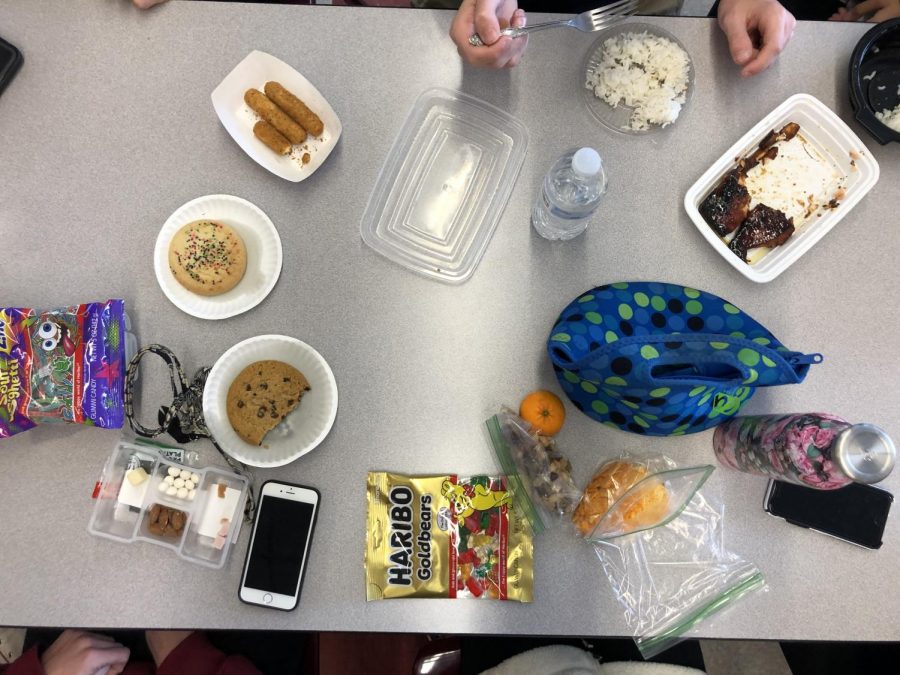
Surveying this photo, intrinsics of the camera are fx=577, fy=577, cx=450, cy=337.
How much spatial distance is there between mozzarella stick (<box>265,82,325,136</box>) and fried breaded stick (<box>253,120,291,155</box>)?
4cm

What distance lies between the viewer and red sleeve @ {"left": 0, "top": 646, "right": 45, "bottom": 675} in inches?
50.4

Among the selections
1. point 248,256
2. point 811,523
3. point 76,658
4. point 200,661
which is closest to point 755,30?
point 811,523

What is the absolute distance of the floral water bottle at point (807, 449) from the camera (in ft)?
2.73

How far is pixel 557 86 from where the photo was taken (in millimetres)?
1109

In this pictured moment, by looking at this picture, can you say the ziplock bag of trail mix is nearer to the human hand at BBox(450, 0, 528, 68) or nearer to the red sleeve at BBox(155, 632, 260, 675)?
the red sleeve at BBox(155, 632, 260, 675)

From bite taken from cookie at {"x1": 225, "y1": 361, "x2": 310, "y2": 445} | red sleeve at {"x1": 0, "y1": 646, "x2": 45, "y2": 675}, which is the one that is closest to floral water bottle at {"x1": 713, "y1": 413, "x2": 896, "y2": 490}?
bite taken from cookie at {"x1": 225, "y1": 361, "x2": 310, "y2": 445}

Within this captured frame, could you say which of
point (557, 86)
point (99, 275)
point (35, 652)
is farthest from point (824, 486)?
point (35, 652)

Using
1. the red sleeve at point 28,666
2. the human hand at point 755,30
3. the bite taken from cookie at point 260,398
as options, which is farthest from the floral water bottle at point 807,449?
the red sleeve at point 28,666

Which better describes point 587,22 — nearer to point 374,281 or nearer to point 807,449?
point 374,281

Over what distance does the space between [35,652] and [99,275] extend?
35.5 inches

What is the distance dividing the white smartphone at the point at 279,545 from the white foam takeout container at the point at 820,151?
858 millimetres

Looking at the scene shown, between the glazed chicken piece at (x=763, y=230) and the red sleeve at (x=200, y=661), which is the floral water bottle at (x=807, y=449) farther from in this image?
the red sleeve at (x=200, y=661)

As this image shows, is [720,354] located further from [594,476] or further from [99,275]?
[99,275]

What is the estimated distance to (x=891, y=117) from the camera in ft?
3.57
